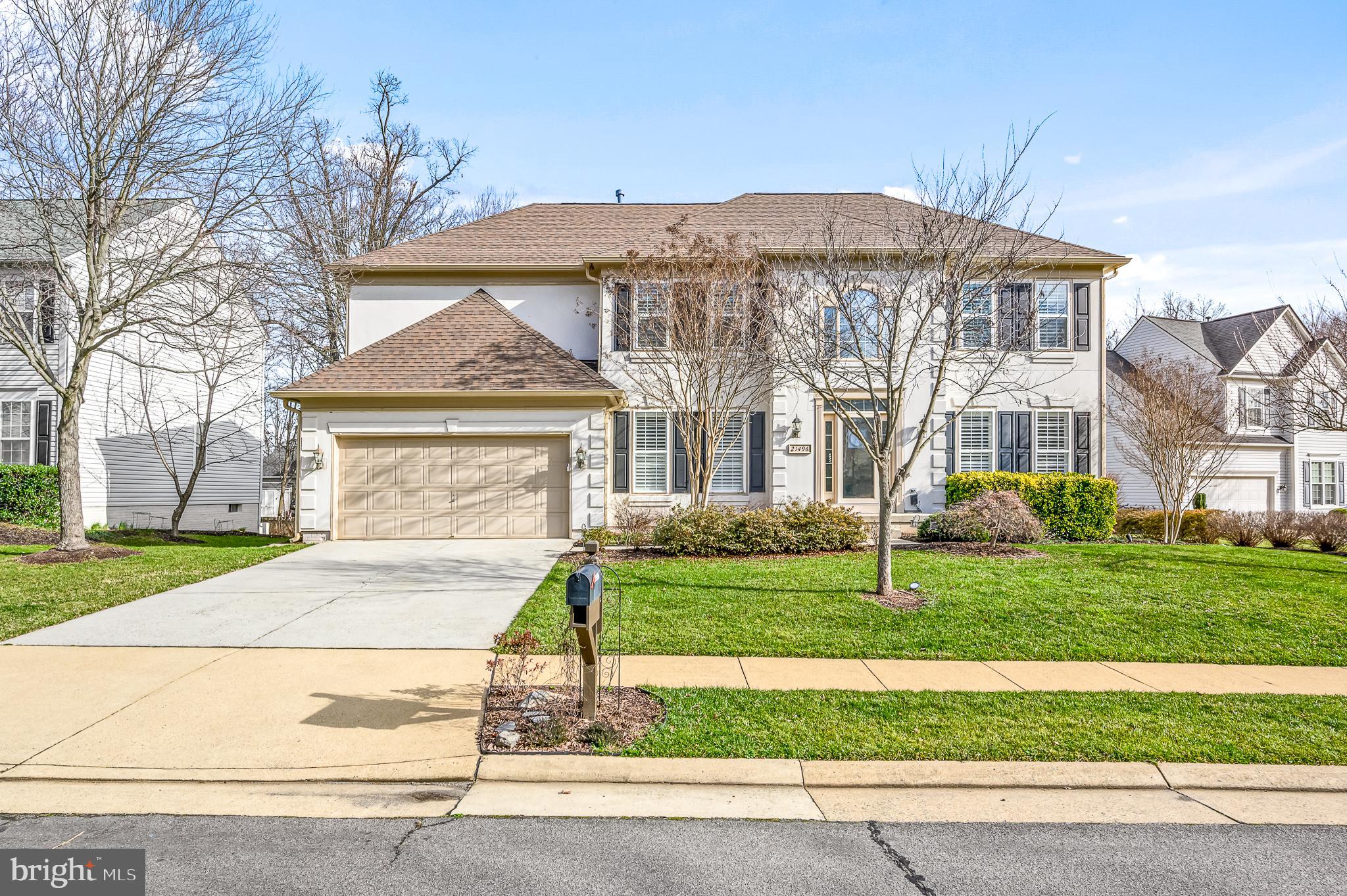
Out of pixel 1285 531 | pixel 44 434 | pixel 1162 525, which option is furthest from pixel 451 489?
pixel 1285 531

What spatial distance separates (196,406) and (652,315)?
16378 mm

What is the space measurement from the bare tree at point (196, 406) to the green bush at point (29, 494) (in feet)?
8.24

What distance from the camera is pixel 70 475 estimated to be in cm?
1370

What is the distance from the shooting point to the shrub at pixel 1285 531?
17.0 meters

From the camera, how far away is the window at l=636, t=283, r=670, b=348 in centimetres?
1520

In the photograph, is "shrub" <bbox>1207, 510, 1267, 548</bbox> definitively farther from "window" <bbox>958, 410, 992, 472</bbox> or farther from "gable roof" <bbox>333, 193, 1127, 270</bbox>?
"gable roof" <bbox>333, 193, 1127, 270</bbox>

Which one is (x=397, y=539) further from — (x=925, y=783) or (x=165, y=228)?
(x=925, y=783)

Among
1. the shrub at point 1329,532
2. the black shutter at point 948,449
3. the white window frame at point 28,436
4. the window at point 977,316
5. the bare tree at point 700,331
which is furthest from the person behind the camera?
the white window frame at point 28,436

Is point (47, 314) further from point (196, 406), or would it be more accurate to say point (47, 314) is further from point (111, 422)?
point (196, 406)

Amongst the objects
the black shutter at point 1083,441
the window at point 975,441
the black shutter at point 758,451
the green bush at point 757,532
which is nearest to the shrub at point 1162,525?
the black shutter at point 1083,441

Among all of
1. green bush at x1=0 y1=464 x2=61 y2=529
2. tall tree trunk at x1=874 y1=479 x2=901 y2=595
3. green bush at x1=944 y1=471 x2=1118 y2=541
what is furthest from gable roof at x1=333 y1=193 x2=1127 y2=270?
green bush at x1=0 y1=464 x2=61 y2=529

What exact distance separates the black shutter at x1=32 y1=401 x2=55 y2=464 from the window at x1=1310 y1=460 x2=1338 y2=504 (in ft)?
126

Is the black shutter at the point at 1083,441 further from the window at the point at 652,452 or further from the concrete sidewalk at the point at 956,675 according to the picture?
the concrete sidewalk at the point at 956,675

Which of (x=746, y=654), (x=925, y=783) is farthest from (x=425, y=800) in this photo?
(x=746, y=654)
